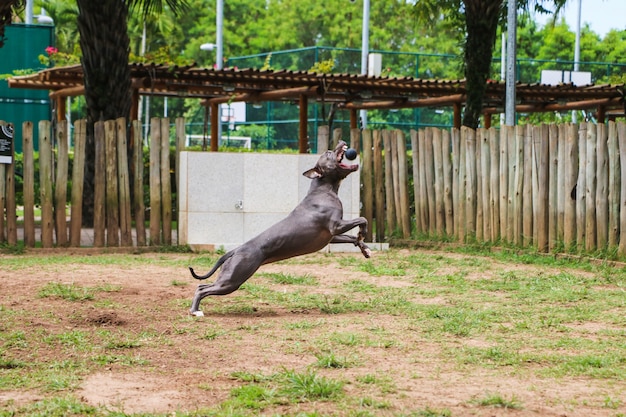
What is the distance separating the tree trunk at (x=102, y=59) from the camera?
1698cm

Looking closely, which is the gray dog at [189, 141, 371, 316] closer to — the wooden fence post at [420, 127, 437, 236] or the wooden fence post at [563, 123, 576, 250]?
the wooden fence post at [563, 123, 576, 250]

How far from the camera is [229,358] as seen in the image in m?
7.07

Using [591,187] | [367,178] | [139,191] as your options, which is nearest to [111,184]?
[139,191]

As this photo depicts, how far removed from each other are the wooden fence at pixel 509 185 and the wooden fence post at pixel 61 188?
15.2 ft

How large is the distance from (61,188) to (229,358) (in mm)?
8395

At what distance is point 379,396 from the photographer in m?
5.91

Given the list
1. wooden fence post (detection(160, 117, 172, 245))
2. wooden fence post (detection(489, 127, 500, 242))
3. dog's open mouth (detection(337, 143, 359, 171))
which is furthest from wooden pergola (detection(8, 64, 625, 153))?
dog's open mouth (detection(337, 143, 359, 171))

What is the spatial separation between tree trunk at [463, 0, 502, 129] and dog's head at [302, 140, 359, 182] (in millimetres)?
9384

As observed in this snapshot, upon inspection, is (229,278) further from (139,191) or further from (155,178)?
(139,191)

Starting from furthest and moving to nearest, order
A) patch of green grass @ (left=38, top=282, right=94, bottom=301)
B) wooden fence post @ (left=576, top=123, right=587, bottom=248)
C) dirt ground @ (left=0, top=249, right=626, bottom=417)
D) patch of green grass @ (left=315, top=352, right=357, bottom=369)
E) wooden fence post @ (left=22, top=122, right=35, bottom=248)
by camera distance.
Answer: wooden fence post @ (left=22, top=122, right=35, bottom=248) → wooden fence post @ (left=576, top=123, right=587, bottom=248) → patch of green grass @ (left=38, top=282, right=94, bottom=301) → patch of green grass @ (left=315, top=352, right=357, bottom=369) → dirt ground @ (left=0, top=249, right=626, bottom=417)

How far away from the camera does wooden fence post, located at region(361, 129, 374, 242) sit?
639 inches

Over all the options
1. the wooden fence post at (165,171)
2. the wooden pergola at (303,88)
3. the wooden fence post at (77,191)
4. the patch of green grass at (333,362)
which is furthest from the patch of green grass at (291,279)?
the wooden pergola at (303,88)

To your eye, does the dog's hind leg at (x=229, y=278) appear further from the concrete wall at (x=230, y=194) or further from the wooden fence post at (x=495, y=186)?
the wooden fence post at (x=495, y=186)

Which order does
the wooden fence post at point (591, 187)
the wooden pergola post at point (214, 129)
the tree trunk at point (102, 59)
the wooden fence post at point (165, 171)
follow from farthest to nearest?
the wooden pergola post at point (214, 129)
the tree trunk at point (102, 59)
the wooden fence post at point (165, 171)
the wooden fence post at point (591, 187)
